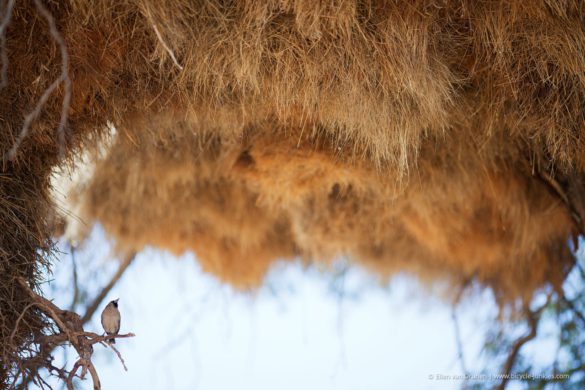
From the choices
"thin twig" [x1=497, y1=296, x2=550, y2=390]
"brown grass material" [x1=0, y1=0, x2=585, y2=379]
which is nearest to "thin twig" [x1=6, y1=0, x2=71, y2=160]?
"brown grass material" [x1=0, y1=0, x2=585, y2=379]

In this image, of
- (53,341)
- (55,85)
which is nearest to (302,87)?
Result: (55,85)

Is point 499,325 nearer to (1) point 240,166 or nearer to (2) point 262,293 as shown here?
(2) point 262,293

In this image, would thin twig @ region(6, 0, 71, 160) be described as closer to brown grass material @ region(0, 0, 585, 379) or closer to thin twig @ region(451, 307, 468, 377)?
brown grass material @ region(0, 0, 585, 379)

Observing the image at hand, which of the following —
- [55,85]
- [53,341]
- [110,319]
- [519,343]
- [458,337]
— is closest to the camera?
[55,85]

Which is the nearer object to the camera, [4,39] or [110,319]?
→ [4,39]

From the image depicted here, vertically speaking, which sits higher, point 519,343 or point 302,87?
point 519,343

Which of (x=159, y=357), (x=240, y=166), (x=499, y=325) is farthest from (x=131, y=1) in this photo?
(x=499, y=325)

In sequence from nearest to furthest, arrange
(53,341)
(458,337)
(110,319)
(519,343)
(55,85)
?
(55,85)
(53,341)
(110,319)
(519,343)
(458,337)

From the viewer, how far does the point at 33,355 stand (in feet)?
6.14

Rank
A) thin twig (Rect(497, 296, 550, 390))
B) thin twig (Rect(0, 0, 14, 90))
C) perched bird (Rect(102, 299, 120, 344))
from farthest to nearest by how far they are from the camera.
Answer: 1. thin twig (Rect(497, 296, 550, 390))
2. perched bird (Rect(102, 299, 120, 344))
3. thin twig (Rect(0, 0, 14, 90))

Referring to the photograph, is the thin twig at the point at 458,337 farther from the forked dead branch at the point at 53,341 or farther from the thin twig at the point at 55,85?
the thin twig at the point at 55,85

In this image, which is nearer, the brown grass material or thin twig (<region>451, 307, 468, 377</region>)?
the brown grass material

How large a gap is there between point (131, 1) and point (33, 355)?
3.05 ft

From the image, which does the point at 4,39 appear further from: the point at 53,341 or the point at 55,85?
the point at 53,341
